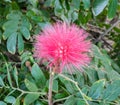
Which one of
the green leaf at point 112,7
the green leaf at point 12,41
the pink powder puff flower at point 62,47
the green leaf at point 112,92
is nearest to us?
the pink powder puff flower at point 62,47

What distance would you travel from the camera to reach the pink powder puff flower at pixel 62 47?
0.83m

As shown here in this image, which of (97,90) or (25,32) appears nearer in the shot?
(97,90)

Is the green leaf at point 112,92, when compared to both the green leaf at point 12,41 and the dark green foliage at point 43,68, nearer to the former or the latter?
the dark green foliage at point 43,68

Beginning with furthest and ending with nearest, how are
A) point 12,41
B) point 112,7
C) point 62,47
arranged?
point 12,41
point 112,7
point 62,47

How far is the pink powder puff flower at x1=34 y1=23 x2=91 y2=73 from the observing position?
2.71 ft

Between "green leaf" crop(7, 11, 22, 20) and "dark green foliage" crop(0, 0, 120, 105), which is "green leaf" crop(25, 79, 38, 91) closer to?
"dark green foliage" crop(0, 0, 120, 105)

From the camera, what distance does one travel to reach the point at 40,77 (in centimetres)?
115

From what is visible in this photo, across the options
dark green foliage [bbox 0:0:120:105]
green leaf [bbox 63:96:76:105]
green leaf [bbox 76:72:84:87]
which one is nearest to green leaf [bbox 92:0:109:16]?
dark green foliage [bbox 0:0:120:105]

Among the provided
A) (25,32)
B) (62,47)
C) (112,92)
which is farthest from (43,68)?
(62,47)

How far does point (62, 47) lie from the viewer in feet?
2.70

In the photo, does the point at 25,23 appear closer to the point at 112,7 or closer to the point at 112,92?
the point at 112,7

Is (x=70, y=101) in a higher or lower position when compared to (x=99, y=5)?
lower

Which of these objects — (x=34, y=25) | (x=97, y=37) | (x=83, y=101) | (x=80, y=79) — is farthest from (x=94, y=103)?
(x=97, y=37)

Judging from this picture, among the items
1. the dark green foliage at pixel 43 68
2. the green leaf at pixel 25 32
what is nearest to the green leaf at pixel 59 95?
the dark green foliage at pixel 43 68
